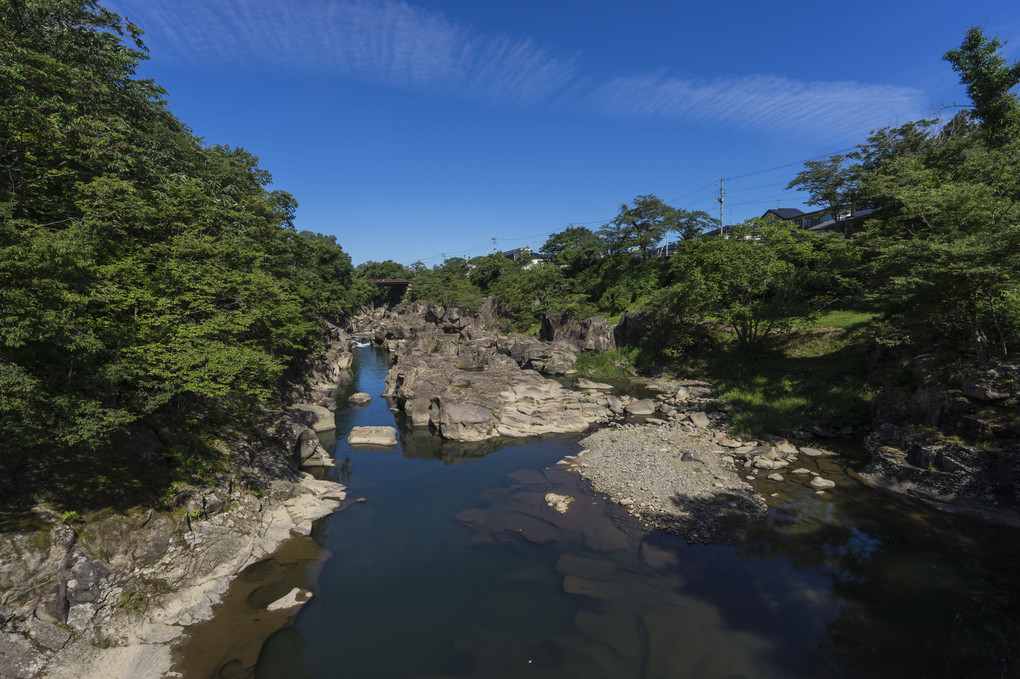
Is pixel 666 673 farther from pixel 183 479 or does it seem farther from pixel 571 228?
pixel 571 228

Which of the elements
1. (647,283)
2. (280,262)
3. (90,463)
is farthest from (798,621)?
(647,283)

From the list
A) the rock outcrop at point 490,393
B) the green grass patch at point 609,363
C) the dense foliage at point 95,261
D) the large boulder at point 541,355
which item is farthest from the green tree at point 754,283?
the dense foliage at point 95,261

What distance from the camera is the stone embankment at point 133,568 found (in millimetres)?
9758

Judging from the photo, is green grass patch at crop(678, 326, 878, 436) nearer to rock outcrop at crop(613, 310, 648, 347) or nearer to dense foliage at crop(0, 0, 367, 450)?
rock outcrop at crop(613, 310, 648, 347)

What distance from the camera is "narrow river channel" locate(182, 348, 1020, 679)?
10.7 m

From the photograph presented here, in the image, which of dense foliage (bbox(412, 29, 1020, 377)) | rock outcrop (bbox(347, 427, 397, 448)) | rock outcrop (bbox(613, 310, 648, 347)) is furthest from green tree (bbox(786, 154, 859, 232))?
rock outcrop (bbox(347, 427, 397, 448))

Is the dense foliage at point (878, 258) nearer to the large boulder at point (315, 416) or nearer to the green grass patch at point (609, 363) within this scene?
the green grass patch at point (609, 363)

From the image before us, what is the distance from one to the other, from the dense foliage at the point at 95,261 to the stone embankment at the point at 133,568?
107 inches

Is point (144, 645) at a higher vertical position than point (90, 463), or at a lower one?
lower

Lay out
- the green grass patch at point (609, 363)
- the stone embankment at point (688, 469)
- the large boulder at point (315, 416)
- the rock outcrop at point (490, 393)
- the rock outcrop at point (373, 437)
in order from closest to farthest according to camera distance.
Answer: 1. the stone embankment at point (688, 469)
2. the rock outcrop at point (373, 437)
3. the large boulder at point (315, 416)
4. the rock outcrop at point (490, 393)
5. the green grass patch at point (609, 363)

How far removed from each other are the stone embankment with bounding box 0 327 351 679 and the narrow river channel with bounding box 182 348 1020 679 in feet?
3.30

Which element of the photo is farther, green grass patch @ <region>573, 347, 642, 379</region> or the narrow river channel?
green grass patch @ <region>573, 347, 642, 379</region>

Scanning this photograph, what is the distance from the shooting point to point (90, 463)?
13242mm

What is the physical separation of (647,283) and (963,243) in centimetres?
4399
